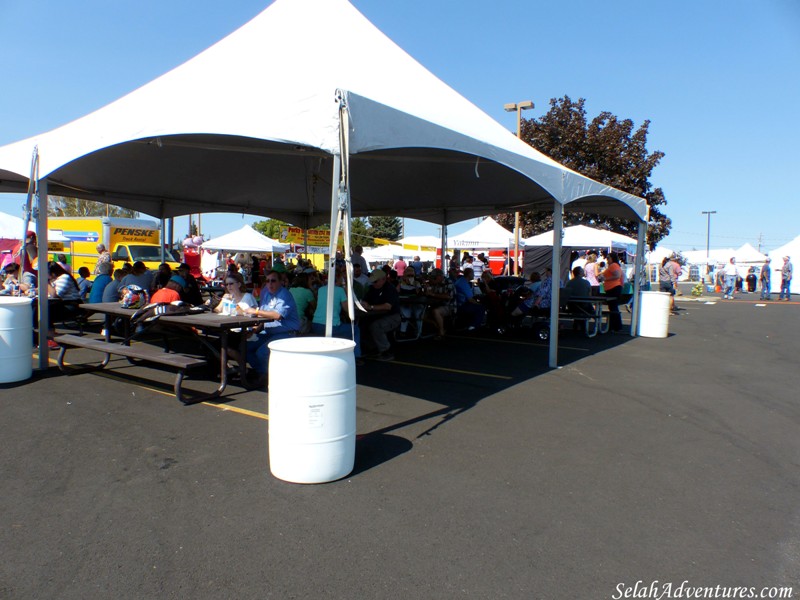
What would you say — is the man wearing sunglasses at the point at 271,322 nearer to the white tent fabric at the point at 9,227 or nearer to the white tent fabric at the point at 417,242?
the white tent fabric at the point at 9,227

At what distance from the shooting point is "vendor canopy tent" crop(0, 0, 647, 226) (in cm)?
495

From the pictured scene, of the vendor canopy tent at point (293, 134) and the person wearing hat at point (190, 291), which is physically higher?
the vendor canopy tent at point (293, 134)

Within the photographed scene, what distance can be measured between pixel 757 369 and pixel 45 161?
10080 mm

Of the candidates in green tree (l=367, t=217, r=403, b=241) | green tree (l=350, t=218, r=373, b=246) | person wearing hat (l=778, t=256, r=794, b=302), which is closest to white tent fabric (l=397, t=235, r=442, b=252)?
green tree (l=350, t=218, r=373, b=246)

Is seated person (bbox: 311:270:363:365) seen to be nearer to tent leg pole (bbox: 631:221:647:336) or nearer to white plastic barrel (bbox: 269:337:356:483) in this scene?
white plastic barrel (bbox: 269:337:356:483)

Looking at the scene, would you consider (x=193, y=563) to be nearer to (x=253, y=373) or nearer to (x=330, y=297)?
(x=330, y=297)

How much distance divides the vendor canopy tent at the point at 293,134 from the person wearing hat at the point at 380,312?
5.72ft

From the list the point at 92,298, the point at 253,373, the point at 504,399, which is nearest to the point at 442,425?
the point at 504,399

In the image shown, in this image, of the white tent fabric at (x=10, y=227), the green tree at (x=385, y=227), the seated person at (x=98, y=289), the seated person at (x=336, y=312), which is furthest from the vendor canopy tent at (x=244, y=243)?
the green tree at (x=385, y=227)

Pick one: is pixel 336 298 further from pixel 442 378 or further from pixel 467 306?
pixel 467 306

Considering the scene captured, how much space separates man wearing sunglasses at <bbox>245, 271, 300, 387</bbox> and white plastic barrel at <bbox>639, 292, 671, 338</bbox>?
316 inches

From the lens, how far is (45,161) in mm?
6738

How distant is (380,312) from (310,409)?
170 inches

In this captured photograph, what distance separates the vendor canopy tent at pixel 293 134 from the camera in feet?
16.3
